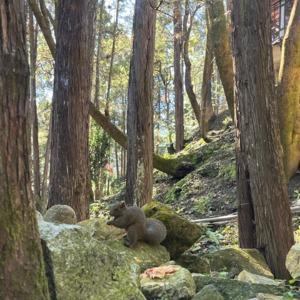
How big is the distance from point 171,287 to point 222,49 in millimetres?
7901

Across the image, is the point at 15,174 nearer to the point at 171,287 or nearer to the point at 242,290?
the point at 171,287

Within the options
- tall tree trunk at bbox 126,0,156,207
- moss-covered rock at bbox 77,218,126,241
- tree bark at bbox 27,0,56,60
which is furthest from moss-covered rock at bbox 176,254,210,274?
tree bark at bbox 27,0,56,60

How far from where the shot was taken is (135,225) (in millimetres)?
3711

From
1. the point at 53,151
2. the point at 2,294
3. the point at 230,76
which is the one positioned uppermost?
the point at 230,76

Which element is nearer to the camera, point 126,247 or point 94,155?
point 126,247

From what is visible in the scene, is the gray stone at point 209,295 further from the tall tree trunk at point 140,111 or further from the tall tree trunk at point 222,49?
the tall tree trunk at point 222,49

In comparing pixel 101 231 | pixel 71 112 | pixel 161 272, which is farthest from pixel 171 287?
pixel 71 112

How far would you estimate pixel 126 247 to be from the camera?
3594mm

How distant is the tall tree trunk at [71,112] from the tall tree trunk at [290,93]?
502 centimetres

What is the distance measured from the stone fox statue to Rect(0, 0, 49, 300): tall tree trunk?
2.02 meters

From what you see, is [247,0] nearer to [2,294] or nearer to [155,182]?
[2,294]

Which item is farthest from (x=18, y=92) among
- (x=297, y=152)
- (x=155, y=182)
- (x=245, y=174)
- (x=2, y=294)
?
(x=155, y=182)

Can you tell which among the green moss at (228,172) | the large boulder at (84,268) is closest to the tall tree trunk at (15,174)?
the large boulder at (84,268)

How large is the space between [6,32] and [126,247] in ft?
8.91
